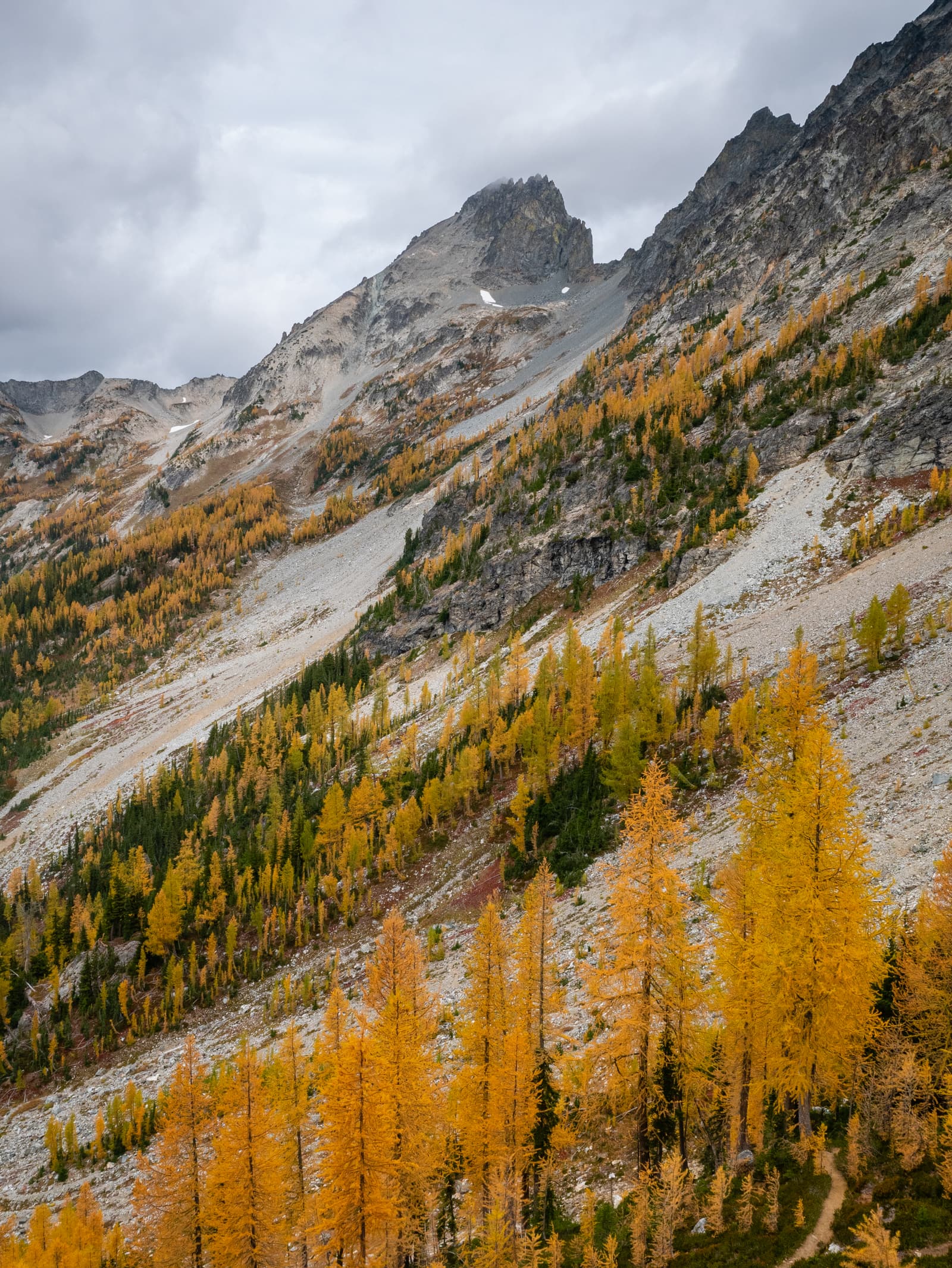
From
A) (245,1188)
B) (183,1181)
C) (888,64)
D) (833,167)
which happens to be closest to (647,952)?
(245,1188)

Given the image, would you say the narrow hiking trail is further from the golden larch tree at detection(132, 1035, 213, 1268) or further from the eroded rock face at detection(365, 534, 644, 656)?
the eroded rock face at detection(365, 534, 644, 656)

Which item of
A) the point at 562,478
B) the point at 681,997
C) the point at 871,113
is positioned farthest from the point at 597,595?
the point at 871,113

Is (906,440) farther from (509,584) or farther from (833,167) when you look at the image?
(833,167)

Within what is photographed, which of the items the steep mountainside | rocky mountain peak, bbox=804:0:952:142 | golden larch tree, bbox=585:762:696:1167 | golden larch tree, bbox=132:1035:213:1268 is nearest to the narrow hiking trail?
the steep mountainside

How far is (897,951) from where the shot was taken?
18641mm

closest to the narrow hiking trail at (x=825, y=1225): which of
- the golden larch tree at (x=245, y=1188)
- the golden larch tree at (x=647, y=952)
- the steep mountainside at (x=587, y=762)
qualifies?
the steep mountainside at (x=587, y=762)

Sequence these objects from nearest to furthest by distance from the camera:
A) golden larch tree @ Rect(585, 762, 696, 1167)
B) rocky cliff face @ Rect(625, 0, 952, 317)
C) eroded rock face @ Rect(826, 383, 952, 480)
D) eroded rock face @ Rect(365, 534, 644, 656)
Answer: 1. golden larch tree @ Rect(585, 762, 696, 1167)
2. eroded rock face @ Rect(826, 383, 952, 480)
3. eroded rock face @ Rect(365, 534, 644, 656)
4. rocky cliff face @ Rect(625, 0, 952, 317)

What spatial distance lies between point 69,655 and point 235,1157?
645ft

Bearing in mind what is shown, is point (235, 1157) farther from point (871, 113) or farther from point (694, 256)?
point (694, 256)

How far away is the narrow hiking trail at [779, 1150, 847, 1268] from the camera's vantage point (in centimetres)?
1312

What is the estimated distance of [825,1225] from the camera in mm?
13641

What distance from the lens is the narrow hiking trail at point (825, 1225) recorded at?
→ 43.1 ft

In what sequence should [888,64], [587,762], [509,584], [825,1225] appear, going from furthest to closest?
[888,64], [509,584], [587,762], [825,1225]

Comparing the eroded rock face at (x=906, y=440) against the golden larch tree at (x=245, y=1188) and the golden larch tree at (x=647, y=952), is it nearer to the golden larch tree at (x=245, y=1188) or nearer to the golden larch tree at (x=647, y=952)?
the golden larch tree at (x=647, y=952)
